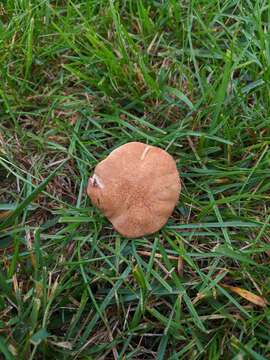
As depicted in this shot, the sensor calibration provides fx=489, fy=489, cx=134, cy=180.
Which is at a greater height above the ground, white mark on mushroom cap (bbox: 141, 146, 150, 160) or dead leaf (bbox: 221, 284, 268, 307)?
Answer: white mark on mushroom cap (bbox: 141, 146, 150, 160)

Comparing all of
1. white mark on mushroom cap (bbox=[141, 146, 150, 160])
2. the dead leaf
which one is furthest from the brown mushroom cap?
the dead leaf

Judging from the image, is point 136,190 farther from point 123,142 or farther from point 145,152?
point 123,142

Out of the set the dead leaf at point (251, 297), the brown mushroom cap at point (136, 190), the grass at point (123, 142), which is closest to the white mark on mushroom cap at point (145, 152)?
the brown mushroom cap at point (136, 190)

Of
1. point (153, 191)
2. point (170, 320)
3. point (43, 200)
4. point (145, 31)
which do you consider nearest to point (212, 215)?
point (153, 191)

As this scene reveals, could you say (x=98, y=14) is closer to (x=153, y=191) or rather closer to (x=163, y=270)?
(x=153, y=191)

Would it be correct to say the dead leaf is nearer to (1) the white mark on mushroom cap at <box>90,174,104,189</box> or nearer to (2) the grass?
(2) the grass

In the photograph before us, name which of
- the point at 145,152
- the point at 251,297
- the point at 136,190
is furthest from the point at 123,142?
the point at 251,297

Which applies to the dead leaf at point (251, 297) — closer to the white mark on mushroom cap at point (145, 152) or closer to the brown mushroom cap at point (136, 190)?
the brown mushroom cap at point (136, 190)
